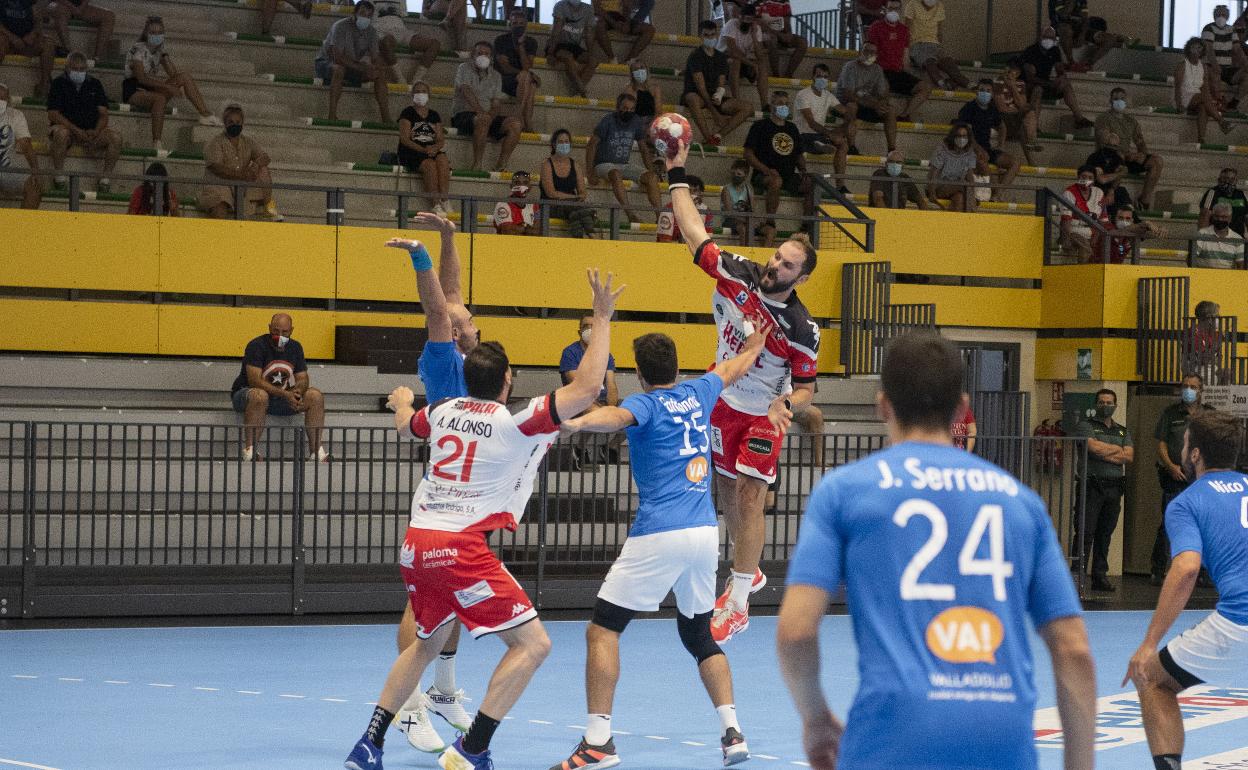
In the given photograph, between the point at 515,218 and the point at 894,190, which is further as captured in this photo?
the point at 894,190

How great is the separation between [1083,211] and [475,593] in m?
15.2

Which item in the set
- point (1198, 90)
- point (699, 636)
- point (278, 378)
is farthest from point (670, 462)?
point (1198, 90)

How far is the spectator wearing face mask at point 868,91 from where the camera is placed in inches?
859

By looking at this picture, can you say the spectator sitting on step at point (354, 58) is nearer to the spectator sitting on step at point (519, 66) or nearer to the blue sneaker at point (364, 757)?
the spectator sitting on step at point (519, 66)

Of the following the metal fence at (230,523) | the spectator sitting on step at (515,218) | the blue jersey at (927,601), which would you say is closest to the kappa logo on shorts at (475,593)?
the blue jersey at (927,601)

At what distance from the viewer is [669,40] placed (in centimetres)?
2283

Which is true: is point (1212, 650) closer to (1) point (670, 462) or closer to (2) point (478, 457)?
(1) point (670, 462)

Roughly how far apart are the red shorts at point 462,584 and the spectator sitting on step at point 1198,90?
67.2 feet

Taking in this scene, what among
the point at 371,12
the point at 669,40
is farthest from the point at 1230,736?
the point at 669,40

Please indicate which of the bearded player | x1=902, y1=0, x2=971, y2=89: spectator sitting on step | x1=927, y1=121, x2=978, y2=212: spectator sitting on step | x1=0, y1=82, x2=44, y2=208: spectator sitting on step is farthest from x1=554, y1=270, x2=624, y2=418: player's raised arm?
x1=902, y1=0, x2=971, y2=89: spectator sitting on step

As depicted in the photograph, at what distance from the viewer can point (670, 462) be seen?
779 cm

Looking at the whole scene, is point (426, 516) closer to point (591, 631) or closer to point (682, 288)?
point (591, 631)

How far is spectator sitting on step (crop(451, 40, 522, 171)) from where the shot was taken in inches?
757

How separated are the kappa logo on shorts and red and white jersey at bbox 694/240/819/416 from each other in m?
2.62
